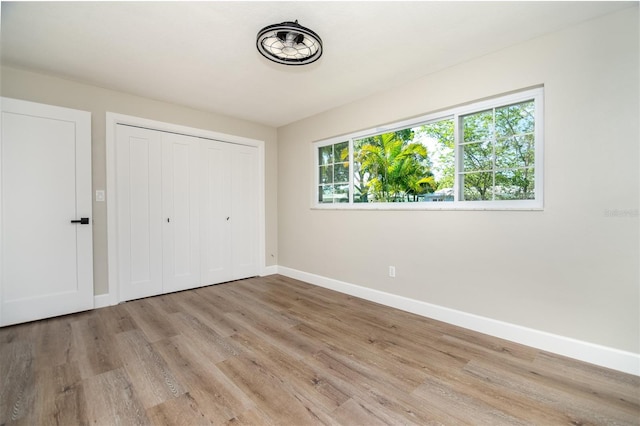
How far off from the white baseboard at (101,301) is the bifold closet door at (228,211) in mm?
1127

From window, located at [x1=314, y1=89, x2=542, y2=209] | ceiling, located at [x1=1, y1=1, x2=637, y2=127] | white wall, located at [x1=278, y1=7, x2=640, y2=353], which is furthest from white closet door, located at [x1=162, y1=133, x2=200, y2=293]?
white wall, located at [x1=278, y1=7, x2=640, y2=353]

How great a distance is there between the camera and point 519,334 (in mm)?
2344

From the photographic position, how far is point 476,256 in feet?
8.54

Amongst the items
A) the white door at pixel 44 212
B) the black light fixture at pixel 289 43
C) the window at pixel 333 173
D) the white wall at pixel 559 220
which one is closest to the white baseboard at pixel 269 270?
the window at pixel 333 173

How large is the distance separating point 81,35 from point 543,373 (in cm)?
434

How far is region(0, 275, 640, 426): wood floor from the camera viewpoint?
1.54 meters

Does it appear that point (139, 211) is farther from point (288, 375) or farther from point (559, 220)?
point (559, 220)

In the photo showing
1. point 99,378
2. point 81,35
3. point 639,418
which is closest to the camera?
point 639,418

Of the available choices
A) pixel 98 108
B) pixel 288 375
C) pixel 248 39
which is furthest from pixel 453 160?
pixel 98 108

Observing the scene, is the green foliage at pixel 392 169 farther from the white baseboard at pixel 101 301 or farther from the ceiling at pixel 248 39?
the white baseboard at pixel 101 301

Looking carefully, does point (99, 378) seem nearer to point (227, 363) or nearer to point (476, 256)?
point (227, 363)

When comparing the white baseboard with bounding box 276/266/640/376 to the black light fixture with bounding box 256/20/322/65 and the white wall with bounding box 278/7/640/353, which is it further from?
the black light fixture with bounding box 256/20/322/65

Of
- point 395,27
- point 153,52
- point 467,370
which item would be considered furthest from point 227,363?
point 395,27

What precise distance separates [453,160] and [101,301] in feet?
13.8
